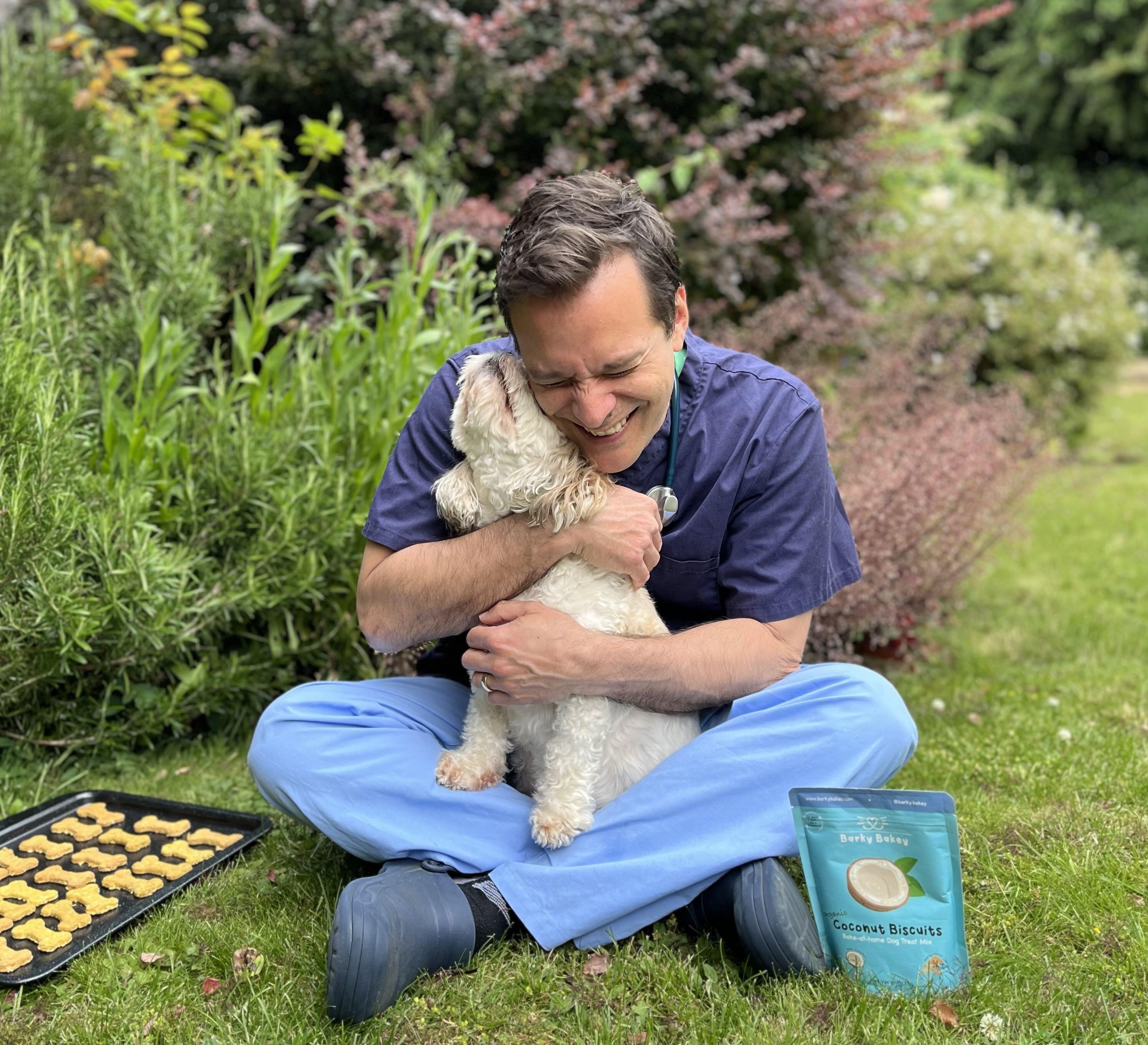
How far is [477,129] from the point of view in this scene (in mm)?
5480

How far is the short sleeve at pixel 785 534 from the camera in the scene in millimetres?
2666

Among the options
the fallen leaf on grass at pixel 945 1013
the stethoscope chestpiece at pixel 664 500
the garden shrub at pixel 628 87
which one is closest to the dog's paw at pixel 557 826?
the stethoscope chestpiece at pixel 664 500

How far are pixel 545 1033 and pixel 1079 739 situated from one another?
2.25 meters

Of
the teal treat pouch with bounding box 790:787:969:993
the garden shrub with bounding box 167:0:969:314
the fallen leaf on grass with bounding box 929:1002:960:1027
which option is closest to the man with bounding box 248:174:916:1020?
the teal treat pouch with bounding box 790:787:969:993

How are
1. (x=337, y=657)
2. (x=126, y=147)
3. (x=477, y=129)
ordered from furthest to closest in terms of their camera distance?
(x=477, y=129)
(x=126, y=147)
(x=337, y=657)

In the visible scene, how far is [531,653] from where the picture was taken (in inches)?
98.9

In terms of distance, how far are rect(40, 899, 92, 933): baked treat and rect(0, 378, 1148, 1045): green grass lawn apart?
0.34ft

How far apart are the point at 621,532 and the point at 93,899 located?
1.58 m

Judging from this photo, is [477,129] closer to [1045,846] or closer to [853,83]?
[853,83]

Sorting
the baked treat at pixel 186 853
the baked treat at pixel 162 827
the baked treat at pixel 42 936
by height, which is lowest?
the baked treat at pixel 162 827

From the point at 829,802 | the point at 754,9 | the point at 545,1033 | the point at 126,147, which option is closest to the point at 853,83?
the point at 754,9

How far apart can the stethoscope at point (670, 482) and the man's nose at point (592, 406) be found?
0.33 meters

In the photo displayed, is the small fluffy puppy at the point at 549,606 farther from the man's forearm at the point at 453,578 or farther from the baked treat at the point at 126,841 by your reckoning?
the baked treat at the point at 126,841

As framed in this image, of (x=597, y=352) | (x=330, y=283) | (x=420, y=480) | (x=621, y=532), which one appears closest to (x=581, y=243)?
(x=597, y=352)
